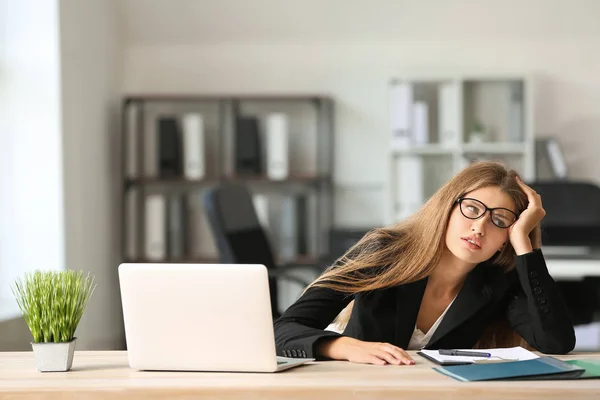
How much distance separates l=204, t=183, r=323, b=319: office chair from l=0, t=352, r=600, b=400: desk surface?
5.56ft

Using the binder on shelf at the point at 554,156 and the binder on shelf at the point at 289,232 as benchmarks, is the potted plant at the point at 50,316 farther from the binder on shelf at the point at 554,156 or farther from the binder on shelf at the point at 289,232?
the binder on shelf at the point at 554,156

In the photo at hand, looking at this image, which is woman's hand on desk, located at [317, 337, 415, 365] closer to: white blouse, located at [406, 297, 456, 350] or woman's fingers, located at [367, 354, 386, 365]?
woman's fingers, located at [367, 354, 386, 365]

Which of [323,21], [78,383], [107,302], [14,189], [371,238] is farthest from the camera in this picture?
[323,21]

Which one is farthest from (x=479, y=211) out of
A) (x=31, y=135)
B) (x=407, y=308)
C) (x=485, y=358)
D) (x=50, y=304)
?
(x=31, y=135)

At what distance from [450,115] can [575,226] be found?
1248 millimetres

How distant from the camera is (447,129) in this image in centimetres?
490

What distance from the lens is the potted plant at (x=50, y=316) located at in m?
1.51

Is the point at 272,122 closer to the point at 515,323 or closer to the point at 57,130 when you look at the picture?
the point at 57,130

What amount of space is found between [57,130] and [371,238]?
2455 mm

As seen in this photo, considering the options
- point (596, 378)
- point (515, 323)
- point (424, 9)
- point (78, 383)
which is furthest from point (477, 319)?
point (424, 9)

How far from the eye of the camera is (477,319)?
1.95 meters

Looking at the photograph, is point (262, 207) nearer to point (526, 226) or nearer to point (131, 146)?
point (131, 146)

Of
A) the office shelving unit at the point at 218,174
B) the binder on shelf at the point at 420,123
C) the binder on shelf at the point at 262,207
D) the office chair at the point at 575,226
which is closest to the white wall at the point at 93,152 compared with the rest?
the office shelving unit at the point at 218,174

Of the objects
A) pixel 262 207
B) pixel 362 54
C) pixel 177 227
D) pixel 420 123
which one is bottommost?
pixel 177 227
